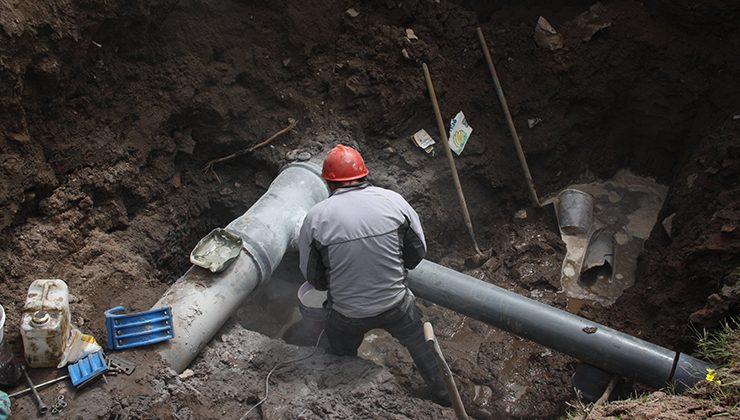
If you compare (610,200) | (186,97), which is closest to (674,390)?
(610,200)

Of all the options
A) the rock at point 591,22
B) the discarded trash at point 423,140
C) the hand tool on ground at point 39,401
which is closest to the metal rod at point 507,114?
the discarded trash at point 423,140

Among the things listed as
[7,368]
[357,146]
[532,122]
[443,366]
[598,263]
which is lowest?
[598,263]

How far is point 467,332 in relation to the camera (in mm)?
5266

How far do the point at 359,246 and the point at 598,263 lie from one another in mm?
2898

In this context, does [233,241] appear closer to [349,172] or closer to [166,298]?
[166,298]

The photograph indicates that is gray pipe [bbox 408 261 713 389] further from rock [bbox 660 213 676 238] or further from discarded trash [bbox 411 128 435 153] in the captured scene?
rock [bbox 660 213 676 238]

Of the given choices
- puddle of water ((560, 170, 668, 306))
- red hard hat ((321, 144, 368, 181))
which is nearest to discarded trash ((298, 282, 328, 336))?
red hard hat ((321, 144, 368, 181))

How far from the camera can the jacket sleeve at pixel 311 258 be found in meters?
3.89

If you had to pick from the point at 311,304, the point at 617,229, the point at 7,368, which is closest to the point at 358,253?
the point at 311,304

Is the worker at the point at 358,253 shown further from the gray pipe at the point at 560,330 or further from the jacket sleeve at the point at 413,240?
the gray pipe at the point at 560,330

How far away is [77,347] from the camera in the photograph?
362 cm

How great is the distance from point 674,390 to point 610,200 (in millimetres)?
2909

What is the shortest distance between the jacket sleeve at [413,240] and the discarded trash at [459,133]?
2014 millimetres

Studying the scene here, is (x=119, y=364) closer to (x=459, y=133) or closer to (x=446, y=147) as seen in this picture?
(x=446, y=147)
